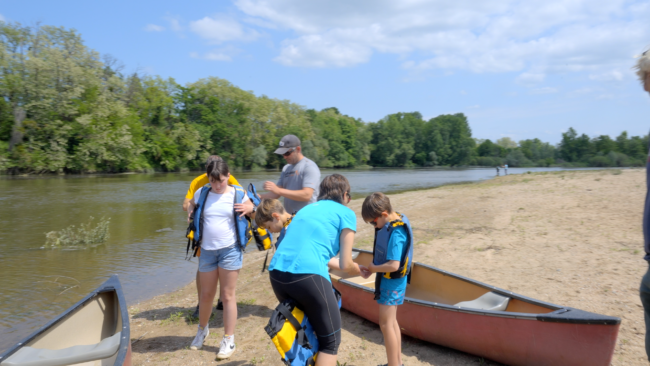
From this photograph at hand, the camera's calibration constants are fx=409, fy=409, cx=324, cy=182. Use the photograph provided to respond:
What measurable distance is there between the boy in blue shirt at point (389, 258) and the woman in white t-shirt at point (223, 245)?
1371mm

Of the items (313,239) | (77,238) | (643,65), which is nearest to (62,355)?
(313,239)

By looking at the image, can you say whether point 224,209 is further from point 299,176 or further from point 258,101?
point 258,101

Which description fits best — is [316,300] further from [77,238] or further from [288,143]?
[77,238]

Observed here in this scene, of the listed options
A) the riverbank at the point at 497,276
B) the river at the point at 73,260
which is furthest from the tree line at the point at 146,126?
the river at the point at 73,260

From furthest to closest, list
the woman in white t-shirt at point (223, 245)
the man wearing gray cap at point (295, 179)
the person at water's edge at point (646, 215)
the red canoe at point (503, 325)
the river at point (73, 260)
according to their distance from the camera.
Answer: the river at point (73, 260), the man wearing gray cap at point (295, 179), the woman in white t-shirt at point (223, 245), the red canoe at point (503, 325), the person at water's edge at point (646, 215)

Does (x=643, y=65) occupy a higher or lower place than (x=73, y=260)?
higher

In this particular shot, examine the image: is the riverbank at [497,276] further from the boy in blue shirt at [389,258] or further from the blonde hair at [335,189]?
the blonde hair at [335,189]

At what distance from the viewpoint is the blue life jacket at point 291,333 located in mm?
2654

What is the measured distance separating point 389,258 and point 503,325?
1.36 meters

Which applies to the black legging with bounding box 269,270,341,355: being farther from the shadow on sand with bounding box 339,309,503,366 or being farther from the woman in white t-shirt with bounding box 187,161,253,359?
the shadow on sand with bounding box 339,309,503,366

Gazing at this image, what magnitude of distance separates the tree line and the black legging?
1167 centimetres

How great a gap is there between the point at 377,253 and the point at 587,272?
454cm

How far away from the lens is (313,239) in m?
2.73

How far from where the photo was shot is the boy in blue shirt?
10.5 feet
